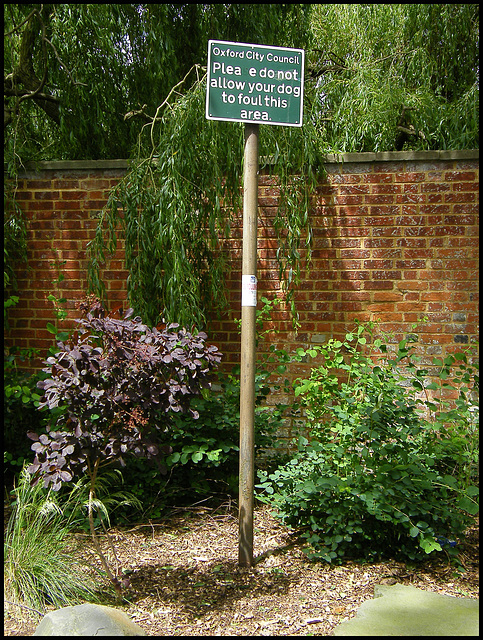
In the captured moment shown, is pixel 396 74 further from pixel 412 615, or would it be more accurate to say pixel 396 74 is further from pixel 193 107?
pixel 412 615

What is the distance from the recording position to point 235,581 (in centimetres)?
290

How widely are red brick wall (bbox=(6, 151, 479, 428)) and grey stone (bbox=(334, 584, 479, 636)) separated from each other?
5.92 ft

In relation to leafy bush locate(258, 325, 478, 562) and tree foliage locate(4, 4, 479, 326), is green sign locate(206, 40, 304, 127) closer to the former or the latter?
tree foliage locate(4, 4, 479, 326)

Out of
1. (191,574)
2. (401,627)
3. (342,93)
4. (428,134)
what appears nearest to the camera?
(401,627)

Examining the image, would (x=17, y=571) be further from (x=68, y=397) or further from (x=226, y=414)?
(x=226, y=414)

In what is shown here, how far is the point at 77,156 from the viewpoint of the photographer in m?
5.34

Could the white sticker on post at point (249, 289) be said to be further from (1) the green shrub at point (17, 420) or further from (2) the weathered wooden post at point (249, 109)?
(1) the green shrub at point (17, 420)

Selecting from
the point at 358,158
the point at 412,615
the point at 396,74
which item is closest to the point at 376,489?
the point at 412,615

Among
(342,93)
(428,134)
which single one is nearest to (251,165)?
(428,134)

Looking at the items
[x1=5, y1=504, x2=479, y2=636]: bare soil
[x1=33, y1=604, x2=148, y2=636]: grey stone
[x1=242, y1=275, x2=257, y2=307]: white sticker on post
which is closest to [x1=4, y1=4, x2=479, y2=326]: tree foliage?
[x1=242, y1=275, x2=257, y2=307]: white sticker on post

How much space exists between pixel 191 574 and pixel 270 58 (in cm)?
271

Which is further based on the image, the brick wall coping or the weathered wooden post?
the brick wall coping

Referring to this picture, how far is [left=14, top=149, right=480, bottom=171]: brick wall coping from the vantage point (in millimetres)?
4012

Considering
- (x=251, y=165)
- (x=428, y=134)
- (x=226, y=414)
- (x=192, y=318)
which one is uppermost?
(x=428, y=134)
